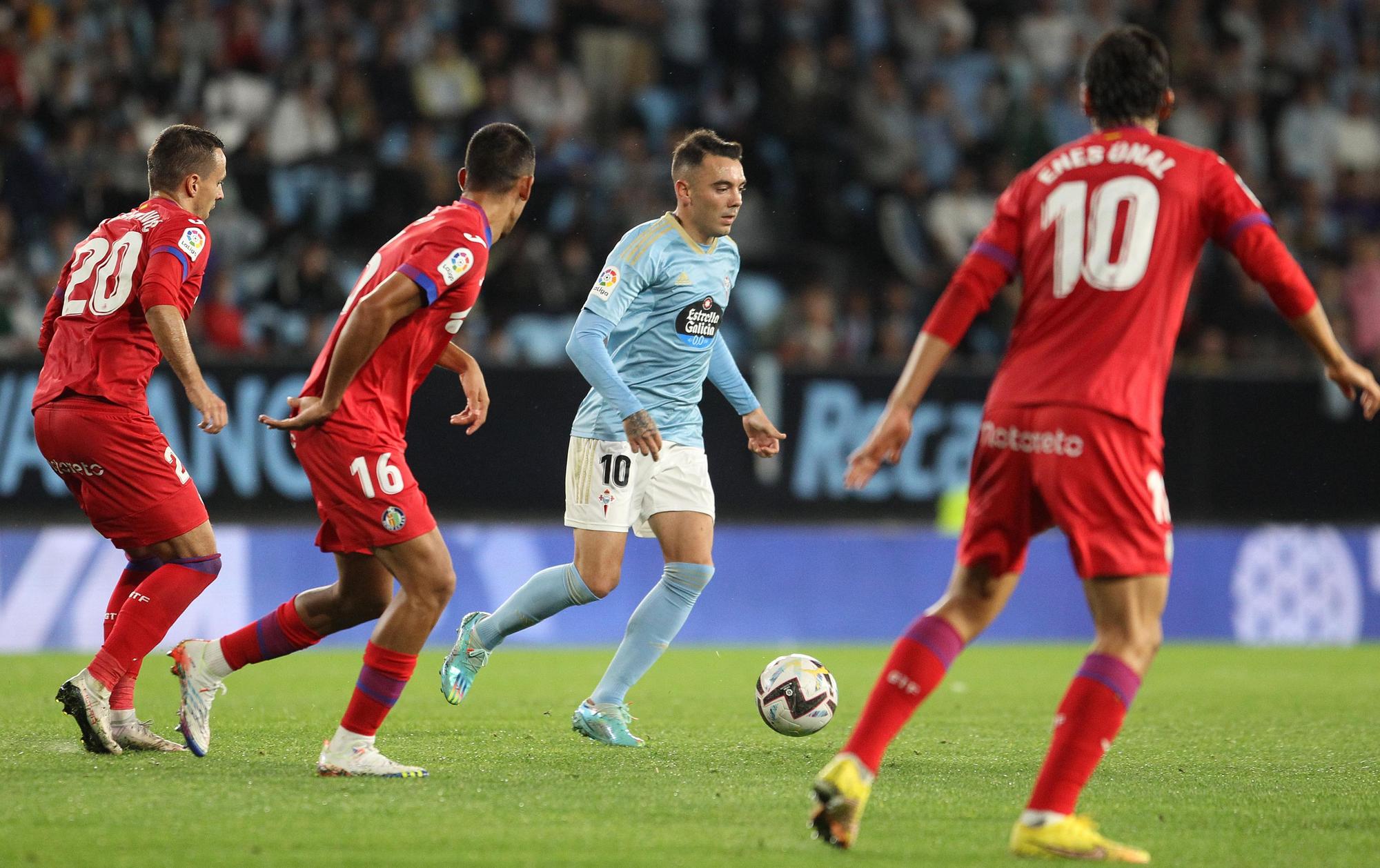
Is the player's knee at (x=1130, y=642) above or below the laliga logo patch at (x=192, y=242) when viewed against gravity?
below

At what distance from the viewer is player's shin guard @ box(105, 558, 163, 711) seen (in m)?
6.20

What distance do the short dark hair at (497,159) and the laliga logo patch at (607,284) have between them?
108 cm

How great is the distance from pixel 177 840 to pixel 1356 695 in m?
6.97

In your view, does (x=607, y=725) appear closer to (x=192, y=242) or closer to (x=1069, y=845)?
(x=192, y=242)

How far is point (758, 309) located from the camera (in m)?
14.5

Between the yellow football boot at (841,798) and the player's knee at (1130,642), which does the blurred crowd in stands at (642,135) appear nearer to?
the yellow football boot at (841,798)

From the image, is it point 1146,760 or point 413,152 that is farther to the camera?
point 413,152

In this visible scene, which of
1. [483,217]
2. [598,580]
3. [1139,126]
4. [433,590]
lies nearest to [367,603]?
[433,590]

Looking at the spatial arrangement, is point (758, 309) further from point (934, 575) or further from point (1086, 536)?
point (1086, 536)

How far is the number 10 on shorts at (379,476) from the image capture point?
17.5 ft

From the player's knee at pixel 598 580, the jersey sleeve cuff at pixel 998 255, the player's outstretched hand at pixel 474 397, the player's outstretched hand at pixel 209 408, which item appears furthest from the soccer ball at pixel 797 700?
the jersey sleeve cuff at pixel 998 255

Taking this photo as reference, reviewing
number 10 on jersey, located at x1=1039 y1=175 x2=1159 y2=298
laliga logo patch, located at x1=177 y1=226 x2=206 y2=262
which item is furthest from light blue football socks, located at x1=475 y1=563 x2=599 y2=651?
number 10 on jersey, located at x1=1039 y1=175 x2=1159 y2=298

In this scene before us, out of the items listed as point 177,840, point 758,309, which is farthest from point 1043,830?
point 758,309

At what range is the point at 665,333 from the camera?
277 inches
